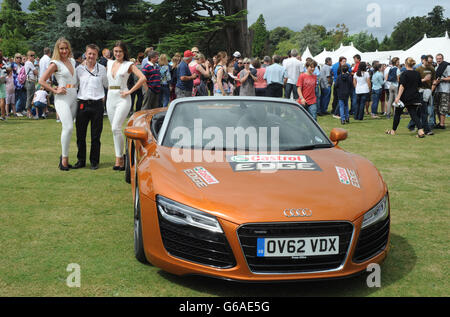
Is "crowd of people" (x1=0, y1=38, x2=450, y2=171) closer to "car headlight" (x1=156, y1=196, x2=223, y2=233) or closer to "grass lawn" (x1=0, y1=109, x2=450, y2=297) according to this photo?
"grass lawn" (x1=0, y1=109, x2=450, y2=297)

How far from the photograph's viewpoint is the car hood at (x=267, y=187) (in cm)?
330

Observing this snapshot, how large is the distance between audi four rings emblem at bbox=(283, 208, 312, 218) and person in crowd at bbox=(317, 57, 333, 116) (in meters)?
14.7

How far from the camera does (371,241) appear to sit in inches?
140

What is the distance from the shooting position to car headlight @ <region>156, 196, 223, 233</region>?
10.7 ft

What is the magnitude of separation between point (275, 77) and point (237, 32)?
13851mm

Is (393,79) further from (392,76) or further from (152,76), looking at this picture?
(152,76)

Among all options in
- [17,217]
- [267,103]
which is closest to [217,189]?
[267,103]

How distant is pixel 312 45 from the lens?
5664 inches

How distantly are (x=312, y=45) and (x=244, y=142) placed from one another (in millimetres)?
145464

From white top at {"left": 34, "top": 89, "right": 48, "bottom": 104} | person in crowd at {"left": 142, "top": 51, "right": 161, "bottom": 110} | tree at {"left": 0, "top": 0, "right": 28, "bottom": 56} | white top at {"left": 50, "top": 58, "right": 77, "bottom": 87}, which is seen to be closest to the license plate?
white top at {"left": 50, "top": 58, "right": 77, "bottom": 87}

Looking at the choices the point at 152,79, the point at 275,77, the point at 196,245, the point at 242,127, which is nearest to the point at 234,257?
the point at 196,245

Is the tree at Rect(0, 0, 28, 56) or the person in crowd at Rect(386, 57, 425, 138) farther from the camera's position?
the tree at Rect(0, 0, 28, 56)
